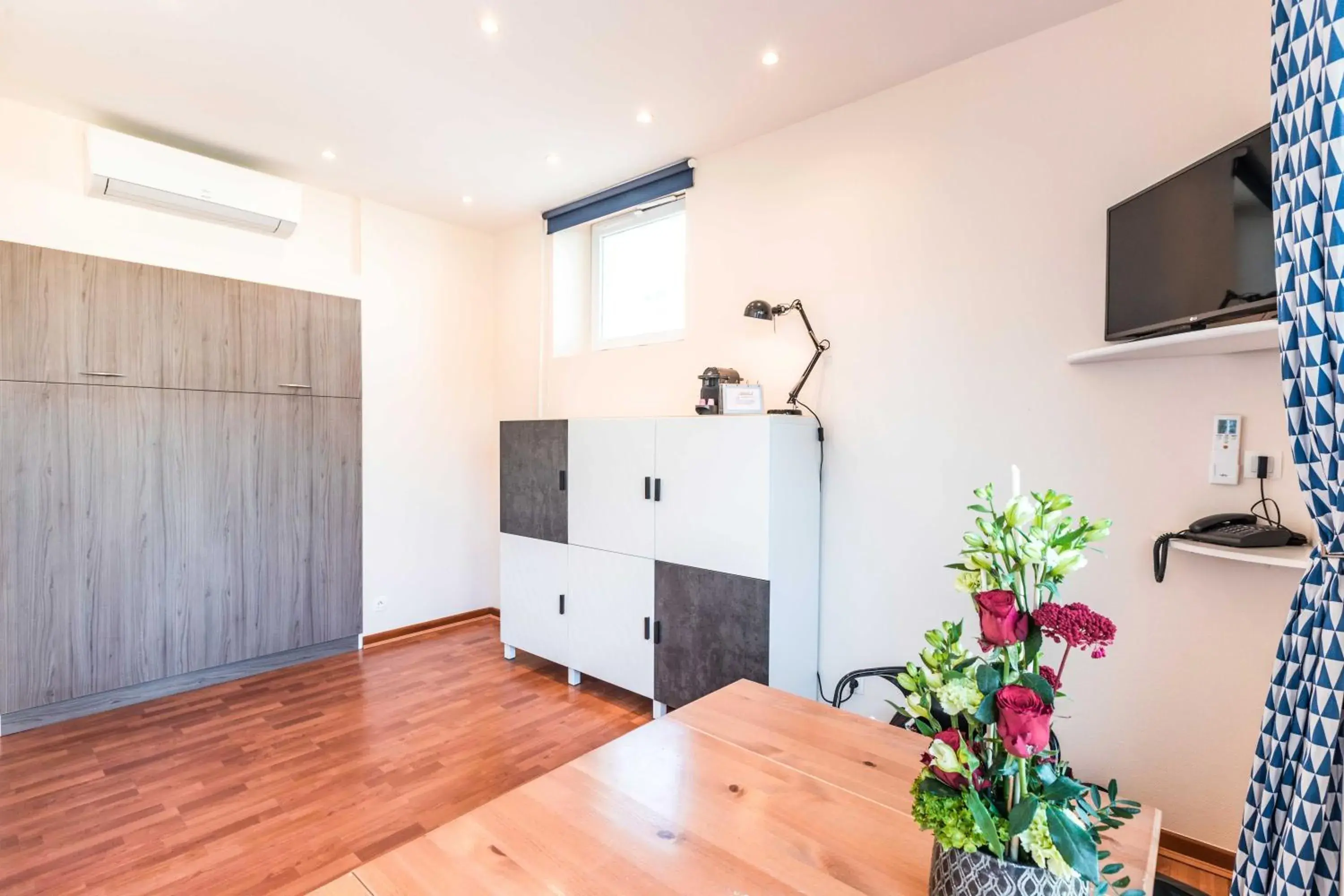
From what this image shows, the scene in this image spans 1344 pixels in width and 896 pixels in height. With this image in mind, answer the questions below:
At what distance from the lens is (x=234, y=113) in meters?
2.81

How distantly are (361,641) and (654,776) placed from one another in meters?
3.48

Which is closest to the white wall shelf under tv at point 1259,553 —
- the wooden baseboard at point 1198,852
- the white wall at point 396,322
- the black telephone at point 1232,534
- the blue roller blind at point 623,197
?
the black telephone at point 1232,534

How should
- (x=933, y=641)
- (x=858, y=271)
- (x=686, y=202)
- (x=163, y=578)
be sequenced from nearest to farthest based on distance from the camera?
(x=933, y=641) < (x=858, y=271) < (x=163, y=578) < (x=686, y=202)

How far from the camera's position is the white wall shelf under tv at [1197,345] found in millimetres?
1515

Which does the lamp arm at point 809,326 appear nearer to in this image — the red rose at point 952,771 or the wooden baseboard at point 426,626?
the red rose at point 952,771

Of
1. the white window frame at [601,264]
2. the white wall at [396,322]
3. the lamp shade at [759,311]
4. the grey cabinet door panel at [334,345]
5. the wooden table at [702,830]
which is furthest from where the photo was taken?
the grey cabinet door panel at [334,345]

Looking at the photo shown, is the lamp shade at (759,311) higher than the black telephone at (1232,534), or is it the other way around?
the lamp shade at (759,311)

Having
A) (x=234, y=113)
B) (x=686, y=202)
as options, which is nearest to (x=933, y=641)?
(x=686, y=202)

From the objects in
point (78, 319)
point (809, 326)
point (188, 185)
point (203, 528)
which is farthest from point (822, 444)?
point (78, 319)

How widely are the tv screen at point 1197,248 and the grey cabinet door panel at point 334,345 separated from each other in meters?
3.93

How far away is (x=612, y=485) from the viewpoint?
122 inches

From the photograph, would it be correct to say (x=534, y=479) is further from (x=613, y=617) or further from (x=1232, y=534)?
(x=1232, y=534)

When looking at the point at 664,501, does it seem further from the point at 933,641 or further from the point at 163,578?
the point at 163,578

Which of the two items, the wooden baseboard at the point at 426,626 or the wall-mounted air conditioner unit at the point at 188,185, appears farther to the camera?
the wooden baseboard at the point at 426,626
